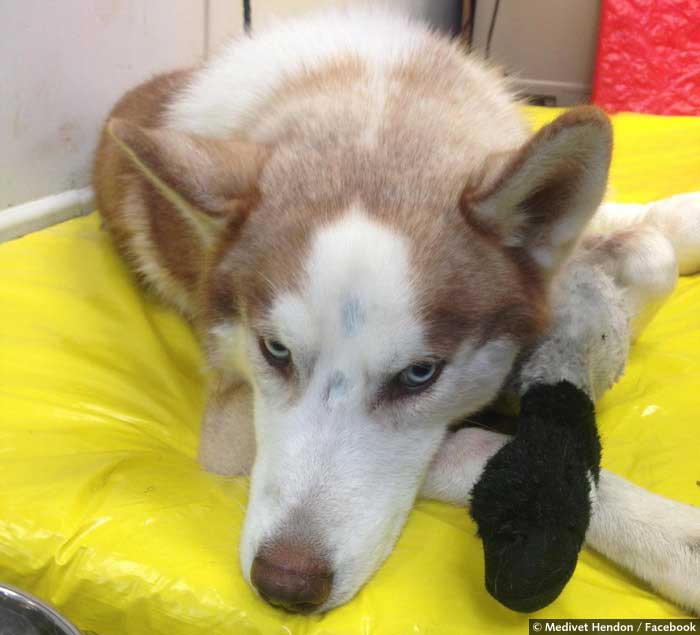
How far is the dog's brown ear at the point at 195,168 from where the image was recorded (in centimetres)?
140

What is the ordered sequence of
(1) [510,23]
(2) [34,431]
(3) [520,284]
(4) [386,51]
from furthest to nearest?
(1) [510,23]
(4) [386,51]
(2) [34,431]
(3) [520,284]

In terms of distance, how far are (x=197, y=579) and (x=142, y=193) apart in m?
1.14

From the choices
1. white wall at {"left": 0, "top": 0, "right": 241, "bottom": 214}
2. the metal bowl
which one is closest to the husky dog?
the metal bowl

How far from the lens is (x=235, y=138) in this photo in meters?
1.85

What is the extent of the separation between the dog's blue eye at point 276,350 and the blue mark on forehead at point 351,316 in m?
0.14

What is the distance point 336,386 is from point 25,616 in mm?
624

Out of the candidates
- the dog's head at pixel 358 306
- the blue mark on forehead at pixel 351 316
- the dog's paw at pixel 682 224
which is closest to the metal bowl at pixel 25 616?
the dog's head at pixel 358 306

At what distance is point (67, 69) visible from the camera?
8.13 ft

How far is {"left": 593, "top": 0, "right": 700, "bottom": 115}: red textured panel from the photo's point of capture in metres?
4.38

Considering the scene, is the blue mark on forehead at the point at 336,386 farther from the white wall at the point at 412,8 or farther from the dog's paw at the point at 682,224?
the white wall at the point at 412,8

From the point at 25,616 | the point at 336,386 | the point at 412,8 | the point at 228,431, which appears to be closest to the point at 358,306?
the point at 336,386

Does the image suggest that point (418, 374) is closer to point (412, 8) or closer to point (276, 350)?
point (276, 350)

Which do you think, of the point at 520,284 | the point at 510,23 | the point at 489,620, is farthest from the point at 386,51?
the point at 510,23

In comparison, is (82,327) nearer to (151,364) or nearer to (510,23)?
(151,364)
